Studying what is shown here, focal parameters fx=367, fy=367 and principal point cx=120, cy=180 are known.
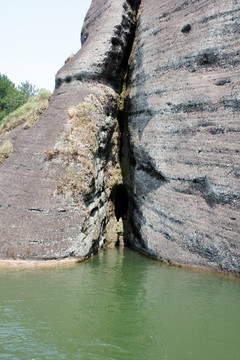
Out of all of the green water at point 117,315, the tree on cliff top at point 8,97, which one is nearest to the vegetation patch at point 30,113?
the green water at point 117,315

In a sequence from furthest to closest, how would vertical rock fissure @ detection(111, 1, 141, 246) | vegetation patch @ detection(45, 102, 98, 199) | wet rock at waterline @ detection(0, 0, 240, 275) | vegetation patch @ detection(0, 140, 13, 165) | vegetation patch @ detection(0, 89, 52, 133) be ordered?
vertical rock fissure @ detection(111, 1, 141, 246) < vegetation patch @ detection(0, 89, 52, 133) < vegetation patch @ detection(0, 140, 13, 165) < vegetation patch @ detection(45, 102, 98, 199) < wet rock at waterline @ detection(0, 0, 240, 275)

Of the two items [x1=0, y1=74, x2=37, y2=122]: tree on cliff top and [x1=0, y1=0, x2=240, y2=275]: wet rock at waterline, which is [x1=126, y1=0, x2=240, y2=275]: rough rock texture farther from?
[x1=0, y1=74, x2=37, y2=122]: tree on cliff top

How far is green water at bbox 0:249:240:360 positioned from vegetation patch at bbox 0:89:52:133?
577 centimetres

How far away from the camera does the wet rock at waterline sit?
9156 mm

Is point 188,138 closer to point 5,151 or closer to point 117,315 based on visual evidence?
point 5,151

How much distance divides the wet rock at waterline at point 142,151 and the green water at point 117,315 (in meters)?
1.23

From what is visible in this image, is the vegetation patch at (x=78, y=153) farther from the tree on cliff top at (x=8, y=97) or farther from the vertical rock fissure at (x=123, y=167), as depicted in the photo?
the tree on cliff top at (x=8, y=97)

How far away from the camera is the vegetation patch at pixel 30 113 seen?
1219 centimetres

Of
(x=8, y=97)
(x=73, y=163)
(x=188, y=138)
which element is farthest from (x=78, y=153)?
(x=8, y=97)

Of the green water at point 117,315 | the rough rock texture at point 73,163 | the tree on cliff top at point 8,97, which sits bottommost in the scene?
the green water at point 117,315

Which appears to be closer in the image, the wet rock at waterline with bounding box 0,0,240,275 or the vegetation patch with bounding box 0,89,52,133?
the wet rock at waterline with bounding box 0,0,240,275

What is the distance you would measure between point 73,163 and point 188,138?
328 cm

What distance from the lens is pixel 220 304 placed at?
617cm

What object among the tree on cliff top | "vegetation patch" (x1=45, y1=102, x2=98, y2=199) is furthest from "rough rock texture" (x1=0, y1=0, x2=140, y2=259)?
the tree on cliff top
